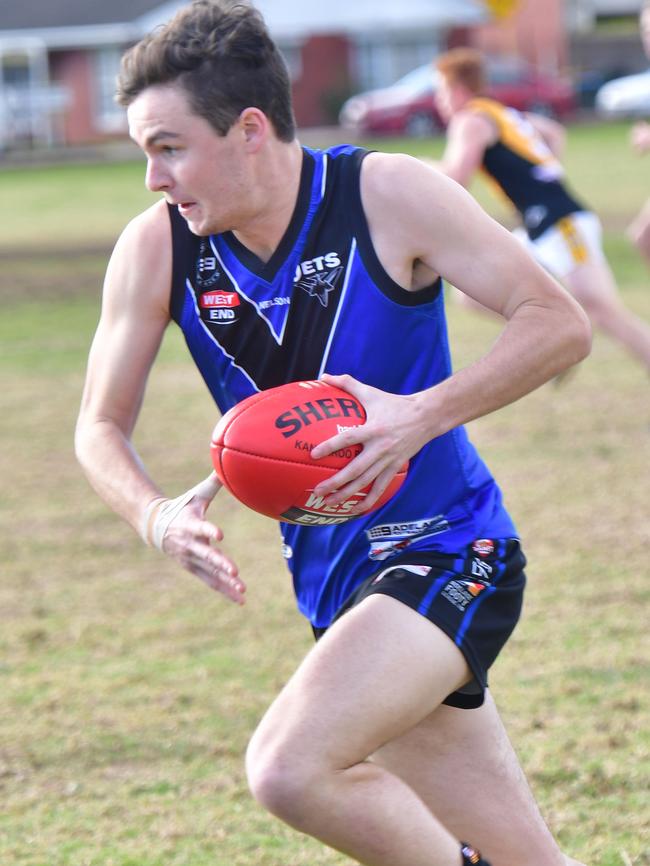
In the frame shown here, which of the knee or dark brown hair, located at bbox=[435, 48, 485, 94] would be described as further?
dark brown hair, located at bbox=[435, 48, 485, 94]

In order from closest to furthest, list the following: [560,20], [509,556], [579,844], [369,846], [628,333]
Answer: [369,846], [509,556], [579,844], [628,333], [560,20]

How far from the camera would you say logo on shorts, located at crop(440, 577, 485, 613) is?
3.23 m

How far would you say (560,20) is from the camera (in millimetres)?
59219

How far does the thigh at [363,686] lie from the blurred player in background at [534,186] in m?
6.31

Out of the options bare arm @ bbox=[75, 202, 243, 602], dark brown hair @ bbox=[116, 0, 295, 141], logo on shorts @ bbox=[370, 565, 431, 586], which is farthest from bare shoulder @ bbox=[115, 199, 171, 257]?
logo on shorts @ bbox=[370, 565, 431, 586]

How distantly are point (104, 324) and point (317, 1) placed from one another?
2159 inches

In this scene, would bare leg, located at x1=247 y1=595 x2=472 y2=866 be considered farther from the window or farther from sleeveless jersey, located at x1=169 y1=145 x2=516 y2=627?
the window

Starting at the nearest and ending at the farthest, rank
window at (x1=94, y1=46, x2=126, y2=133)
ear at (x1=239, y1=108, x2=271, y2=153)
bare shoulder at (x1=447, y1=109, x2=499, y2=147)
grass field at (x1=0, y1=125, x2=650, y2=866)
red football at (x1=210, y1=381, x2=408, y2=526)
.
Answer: red football at (x1=210, y1=381, x2=408, y2=526) < ear at (x1=239, y1=108, x2=271, y2=153) < grass field at (x1=0, y1=125, x2=650, y2=866) < bare shoulder at (x1=447, y1=109, x2=499, y2=147) < window at (x1=94, y1=46, x2=126, y2=133)

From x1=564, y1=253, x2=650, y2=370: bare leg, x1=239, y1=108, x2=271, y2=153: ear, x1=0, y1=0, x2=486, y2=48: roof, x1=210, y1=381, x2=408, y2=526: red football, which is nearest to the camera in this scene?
x1=210, y1=381, x2=408, y2=526: red football

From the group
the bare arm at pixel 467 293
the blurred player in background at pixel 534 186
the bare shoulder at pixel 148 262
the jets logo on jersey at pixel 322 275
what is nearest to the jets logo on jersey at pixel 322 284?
the jets logo on jersey at pixel 322 275

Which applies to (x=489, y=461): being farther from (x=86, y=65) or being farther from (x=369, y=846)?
(x=86, y=65)

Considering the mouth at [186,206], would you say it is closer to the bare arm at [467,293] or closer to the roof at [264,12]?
the bare arm at [467,293]

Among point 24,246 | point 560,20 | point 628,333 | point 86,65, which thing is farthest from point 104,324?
point 560,20

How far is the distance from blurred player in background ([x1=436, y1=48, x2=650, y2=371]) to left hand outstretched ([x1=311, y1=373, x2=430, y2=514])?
20.3 feet
